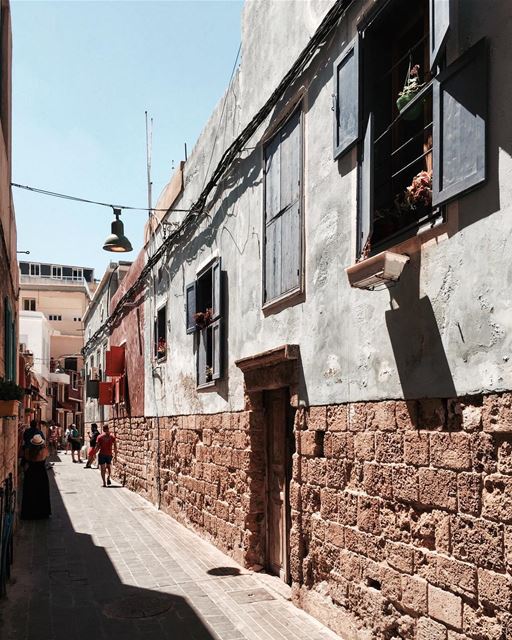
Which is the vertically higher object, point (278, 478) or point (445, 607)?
point (278, 478)

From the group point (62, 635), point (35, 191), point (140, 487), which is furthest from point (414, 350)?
point (140, 487)

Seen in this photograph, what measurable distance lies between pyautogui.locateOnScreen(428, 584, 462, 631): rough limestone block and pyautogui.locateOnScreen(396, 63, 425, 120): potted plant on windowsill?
3.16 m

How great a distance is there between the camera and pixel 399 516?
464cm

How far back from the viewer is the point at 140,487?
15.0m

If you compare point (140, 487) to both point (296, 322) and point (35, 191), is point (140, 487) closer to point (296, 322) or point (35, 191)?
point (35, 191)

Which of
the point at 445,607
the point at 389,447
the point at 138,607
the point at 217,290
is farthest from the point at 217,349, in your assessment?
the point at 445,607

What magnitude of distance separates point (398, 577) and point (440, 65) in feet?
11.2

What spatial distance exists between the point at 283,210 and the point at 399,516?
3.48 m

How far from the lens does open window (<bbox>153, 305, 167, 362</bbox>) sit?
1305 cm

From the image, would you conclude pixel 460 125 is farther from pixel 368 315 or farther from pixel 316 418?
pixel 316 418

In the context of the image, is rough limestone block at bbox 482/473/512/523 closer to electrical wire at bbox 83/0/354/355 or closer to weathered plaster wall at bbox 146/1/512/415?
weathered plaster wall at bbox 146/1/512/415

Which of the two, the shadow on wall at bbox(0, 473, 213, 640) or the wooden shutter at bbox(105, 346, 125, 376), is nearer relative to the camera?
the shadow on wall at bbox(0, 473, 213, 640)

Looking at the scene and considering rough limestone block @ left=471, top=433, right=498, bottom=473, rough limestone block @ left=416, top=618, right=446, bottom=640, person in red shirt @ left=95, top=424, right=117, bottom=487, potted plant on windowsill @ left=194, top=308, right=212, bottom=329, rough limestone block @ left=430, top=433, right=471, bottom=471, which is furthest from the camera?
person in red shirt @ left=95, top=424, right=117, bottom=487

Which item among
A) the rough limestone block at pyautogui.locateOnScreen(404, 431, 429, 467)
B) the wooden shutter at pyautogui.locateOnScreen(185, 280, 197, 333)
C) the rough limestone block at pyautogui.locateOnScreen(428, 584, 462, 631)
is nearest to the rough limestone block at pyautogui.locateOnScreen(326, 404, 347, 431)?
the rough limestone block at pyautogui.locateOnScreen(404, 431, 429, 467)
